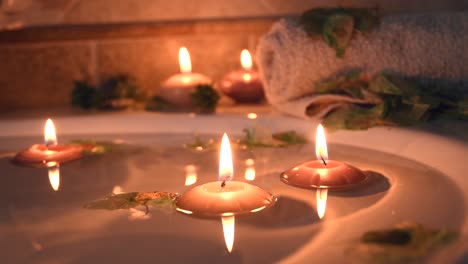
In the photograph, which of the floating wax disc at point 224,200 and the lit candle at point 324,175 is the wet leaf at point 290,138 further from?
the floating wax disc at point 224,200

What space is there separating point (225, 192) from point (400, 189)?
0.30 m

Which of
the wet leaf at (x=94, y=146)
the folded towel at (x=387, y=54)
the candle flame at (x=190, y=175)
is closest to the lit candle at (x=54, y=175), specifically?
the wet leaf at (x=94, y=146)

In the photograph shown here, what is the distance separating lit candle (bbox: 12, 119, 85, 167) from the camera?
117 cm

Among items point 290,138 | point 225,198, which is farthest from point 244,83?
point 225,198

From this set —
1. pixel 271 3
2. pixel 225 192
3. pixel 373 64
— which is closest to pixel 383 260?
Result: pixel 225 192

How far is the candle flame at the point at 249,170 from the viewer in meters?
1.07

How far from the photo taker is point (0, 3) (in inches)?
68.7

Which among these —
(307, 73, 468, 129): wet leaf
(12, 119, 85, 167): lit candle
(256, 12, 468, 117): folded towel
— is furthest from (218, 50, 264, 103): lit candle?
(12, 119, 85, 167): lit candle

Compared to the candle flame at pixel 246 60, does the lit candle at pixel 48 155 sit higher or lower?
lower

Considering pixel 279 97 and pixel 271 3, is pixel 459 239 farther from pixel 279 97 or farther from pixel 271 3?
pixel 271 3

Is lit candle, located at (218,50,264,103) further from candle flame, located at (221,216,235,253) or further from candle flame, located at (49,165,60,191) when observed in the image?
candle flame, located at (221,216,235,253)

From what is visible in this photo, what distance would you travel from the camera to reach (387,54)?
1319 millimetres

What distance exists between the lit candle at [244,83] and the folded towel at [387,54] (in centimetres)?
26

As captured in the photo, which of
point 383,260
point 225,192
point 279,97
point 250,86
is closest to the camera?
point 383,260
